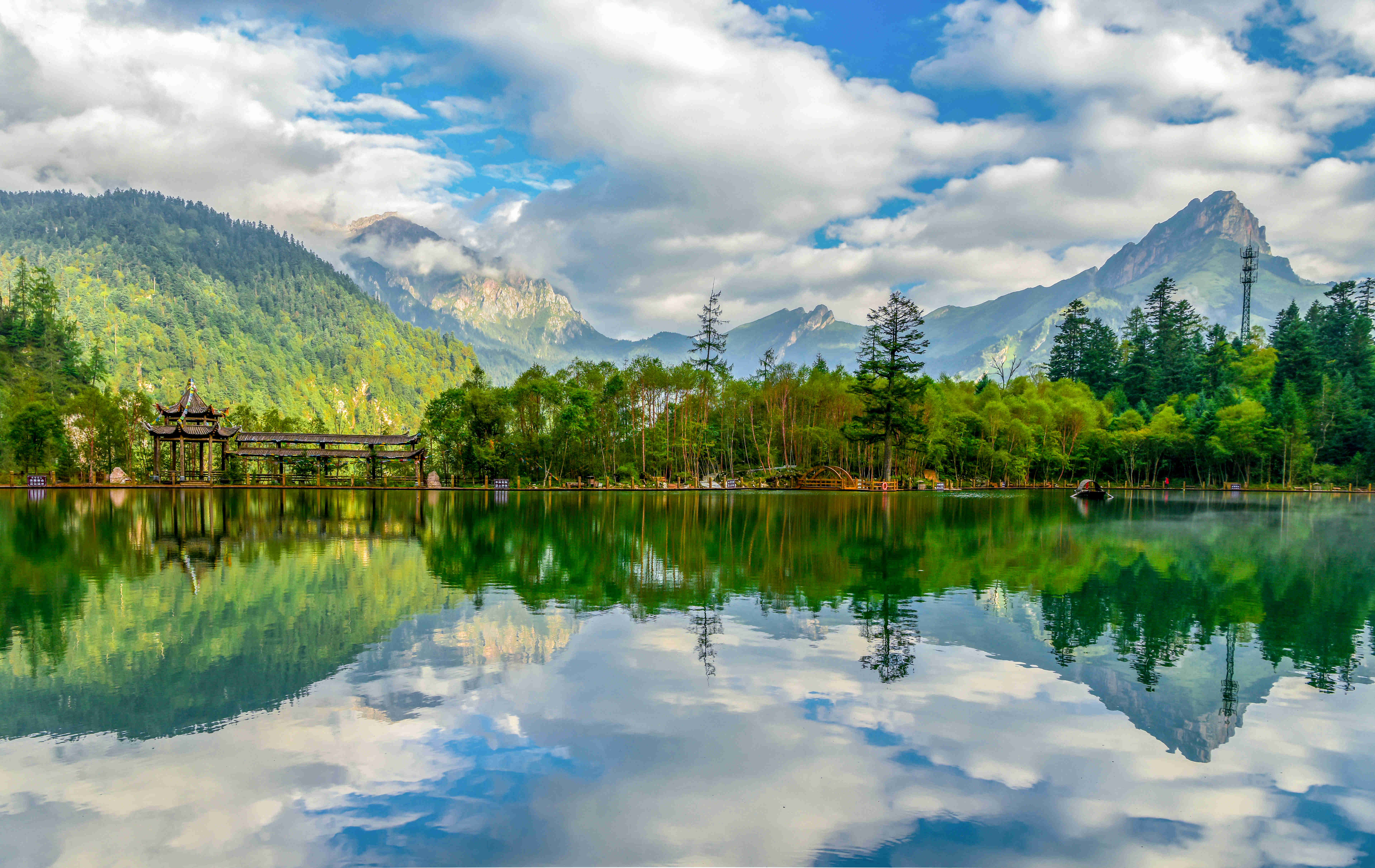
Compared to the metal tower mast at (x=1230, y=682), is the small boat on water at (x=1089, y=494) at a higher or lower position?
lower

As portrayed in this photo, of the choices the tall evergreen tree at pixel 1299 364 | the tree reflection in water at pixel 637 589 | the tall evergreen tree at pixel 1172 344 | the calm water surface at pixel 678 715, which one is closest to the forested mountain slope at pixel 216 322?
the tree reflection in water at pixel 637 589

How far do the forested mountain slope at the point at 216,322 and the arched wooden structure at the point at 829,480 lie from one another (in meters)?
93.9

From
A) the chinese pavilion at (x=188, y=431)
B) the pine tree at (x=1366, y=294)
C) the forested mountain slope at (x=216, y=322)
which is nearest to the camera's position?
the chinese pavilion at (x=188, y=431)

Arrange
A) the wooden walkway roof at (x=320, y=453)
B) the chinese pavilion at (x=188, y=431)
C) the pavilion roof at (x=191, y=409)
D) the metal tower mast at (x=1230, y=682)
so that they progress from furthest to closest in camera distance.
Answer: the wooden walkway roof at (x=320, y=453) → the pavilion roof at (x=191, y=409) → the chinese pavilion at (x=188, y=431) → the metal tower mast at (x=1230, y=682)

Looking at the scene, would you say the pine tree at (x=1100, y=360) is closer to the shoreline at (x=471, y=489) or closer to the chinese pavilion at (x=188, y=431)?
the shoreline at (x=471, y=489)

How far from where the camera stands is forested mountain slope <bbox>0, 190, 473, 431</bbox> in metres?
130

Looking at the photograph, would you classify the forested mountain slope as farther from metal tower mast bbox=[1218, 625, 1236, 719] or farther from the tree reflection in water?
metal tower mast bbox=[1218, 625, 1236, 719]

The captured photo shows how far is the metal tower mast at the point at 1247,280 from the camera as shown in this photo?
318 feet

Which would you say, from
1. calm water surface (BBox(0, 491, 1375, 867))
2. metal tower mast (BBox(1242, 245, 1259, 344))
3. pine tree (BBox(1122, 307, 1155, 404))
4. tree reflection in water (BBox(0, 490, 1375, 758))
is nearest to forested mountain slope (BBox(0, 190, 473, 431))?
tree reflection in water (BBox(0, 490, 1375, 758))

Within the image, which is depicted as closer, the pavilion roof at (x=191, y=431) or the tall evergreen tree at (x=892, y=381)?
the pavilion roof at (x=191, y=431)

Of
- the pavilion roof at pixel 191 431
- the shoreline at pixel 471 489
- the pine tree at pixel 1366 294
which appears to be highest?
the pine tree at pixel 1366 294

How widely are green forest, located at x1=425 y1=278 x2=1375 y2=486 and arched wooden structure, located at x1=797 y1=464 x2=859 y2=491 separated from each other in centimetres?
120

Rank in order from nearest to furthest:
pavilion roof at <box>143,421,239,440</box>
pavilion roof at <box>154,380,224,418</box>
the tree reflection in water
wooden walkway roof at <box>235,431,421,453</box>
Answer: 1. the tree reflection in water
2. pavilion roof at <box>143,421,239,440</box>
3. pavilion roof at <box>154,380,224,418</box>
4. wooden walkway roof at <box>235,431,421,453</box>

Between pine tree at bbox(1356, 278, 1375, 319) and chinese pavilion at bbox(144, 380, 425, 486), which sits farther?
pine tree at bbox(1356, 278, 1375, 319)
